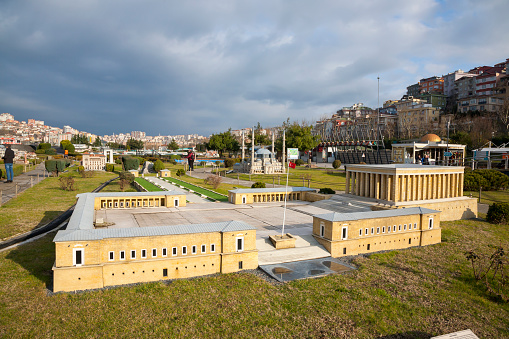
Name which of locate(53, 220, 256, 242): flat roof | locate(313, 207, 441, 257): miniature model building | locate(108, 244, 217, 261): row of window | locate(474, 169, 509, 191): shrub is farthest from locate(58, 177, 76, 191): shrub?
locate(474, 169, 509, 191): shrub

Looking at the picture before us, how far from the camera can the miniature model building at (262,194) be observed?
28.6 m

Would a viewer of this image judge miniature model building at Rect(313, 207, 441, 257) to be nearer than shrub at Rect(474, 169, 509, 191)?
Yes

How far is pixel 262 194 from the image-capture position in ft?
98.5

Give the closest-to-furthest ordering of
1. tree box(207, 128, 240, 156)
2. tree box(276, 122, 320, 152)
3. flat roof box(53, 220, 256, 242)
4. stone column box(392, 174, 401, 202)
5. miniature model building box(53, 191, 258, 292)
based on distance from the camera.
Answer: miniature model building box(53, 191, 258, 292) < flat roof box(53, 220, 256, 242) < stone column box(392, 174, 401, 202) < tree box(276, 122, 320, 152) < tree box(207, 128, 240, 156)

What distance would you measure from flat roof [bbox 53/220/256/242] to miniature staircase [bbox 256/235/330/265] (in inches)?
82.2

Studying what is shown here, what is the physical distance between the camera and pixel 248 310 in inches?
421

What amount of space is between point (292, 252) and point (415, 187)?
16557 millimetres

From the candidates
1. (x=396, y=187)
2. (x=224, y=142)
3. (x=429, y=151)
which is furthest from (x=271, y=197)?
(x=224, y=142)

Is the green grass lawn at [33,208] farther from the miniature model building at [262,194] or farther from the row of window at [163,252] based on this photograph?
the miniature model building at [262,194]

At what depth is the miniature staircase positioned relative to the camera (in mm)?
15188

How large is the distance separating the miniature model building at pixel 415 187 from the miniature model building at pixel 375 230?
5.94 meters

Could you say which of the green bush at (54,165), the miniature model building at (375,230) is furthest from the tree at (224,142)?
the miniature model building at (375,230)

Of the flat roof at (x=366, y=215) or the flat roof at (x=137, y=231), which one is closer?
the flat roof at (x=137, y=231)

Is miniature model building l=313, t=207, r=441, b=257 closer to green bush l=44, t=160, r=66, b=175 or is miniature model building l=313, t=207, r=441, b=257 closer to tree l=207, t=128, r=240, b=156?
green bush l=44, t=160, r=66, b=175
